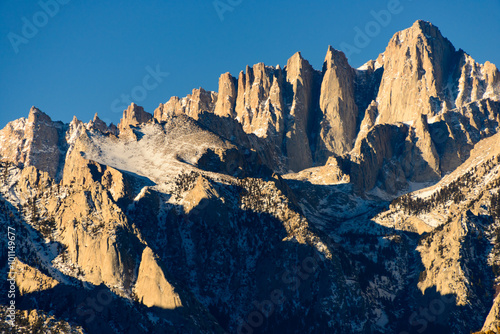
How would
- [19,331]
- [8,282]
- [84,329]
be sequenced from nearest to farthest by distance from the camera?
[19,331], [84,329], [8,282]

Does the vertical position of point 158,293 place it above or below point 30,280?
below

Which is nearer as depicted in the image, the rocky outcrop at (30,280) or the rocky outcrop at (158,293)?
the rocky outcrop at (30,280)

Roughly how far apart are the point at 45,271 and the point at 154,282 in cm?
2889

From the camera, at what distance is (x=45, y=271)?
198m

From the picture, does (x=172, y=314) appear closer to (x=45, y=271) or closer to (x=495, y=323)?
(x=45, y=271)

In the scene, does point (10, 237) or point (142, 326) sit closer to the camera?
point (142, 326)

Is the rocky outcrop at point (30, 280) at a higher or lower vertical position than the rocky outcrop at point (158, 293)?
higher

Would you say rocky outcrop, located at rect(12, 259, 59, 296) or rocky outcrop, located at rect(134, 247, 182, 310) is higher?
rocky outcrop, located at rect(12, 259, 59, 296)

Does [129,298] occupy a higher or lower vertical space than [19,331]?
higher

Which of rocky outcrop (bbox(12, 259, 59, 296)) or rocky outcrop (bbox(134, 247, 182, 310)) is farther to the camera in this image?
rocky outcrop (bbox(134, 247, 182, 310))

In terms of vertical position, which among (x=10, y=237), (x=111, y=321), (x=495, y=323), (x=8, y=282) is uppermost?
(x=10, y=237)

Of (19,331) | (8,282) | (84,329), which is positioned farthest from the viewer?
(8,282)

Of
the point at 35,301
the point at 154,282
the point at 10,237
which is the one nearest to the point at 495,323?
the point at 154,282

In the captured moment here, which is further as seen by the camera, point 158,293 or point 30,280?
point 158,293
